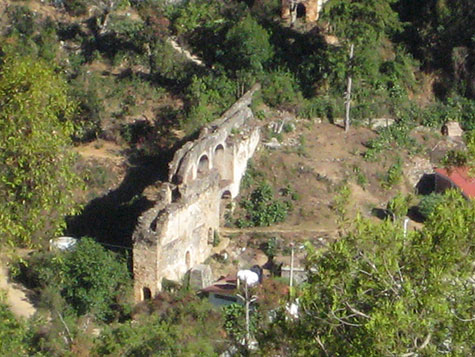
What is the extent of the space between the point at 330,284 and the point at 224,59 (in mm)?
20683

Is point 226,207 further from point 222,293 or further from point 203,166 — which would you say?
point 222,293

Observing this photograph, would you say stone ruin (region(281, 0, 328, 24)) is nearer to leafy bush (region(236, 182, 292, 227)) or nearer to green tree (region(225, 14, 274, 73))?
green tree (region(225, 14, 274, 73))

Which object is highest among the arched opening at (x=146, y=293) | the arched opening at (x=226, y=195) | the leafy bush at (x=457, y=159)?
the leafy bush at (x=457, y=159)

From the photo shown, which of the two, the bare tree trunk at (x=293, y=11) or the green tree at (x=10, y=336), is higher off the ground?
the bare tree trunk at (x=293, y=11)

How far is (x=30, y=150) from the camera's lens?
1488 centimetres

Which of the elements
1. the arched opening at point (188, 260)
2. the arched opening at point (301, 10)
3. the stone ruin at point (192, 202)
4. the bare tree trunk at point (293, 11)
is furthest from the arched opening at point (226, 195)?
the arched opening at point (301, 10)

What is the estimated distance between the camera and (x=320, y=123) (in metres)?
33.0

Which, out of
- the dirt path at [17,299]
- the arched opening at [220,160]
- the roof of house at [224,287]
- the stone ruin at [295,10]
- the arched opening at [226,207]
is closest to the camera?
the roof of house at [224,287]

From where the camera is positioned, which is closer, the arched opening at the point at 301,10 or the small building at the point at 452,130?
the small building at the point at 452,130

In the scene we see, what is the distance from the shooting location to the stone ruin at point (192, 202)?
83.8ft

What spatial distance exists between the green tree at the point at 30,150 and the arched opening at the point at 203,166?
502 inches

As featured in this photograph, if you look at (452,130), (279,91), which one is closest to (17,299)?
(279,91)

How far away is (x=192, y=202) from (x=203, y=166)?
7.40 feet

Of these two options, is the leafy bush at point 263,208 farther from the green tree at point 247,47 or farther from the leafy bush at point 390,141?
the green tree at point 247,47
